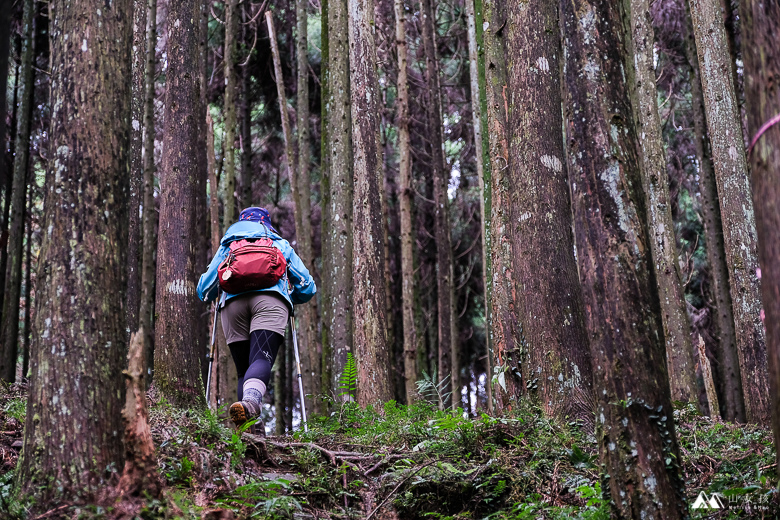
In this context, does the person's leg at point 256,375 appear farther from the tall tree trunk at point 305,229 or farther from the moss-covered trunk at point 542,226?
the tall tree trunk at point 305,229

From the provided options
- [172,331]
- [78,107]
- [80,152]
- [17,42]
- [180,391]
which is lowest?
[180,391]

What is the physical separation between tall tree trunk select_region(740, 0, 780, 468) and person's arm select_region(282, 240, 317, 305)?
14.8ft

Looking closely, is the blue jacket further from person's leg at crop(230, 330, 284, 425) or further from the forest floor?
the forest floor

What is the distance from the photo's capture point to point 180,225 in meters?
7.11

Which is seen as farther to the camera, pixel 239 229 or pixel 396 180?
pixel 396 180

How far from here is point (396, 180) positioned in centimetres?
1969

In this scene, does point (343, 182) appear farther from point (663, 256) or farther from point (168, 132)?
point (663, 256)

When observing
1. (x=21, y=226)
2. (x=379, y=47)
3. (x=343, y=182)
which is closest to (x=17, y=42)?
(x=21, y=226)

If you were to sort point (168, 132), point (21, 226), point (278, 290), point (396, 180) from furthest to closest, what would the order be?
1. point (396, 180)
2. point (21, 226)
3. point (168, 132)
4. point (278, 290)

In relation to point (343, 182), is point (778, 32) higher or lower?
lower

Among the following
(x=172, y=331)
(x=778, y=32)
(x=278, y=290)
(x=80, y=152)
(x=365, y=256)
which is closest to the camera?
(x=778, y=32)

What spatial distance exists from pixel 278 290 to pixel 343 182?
3541 millimetres

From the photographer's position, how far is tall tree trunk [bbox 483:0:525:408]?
6066 mm

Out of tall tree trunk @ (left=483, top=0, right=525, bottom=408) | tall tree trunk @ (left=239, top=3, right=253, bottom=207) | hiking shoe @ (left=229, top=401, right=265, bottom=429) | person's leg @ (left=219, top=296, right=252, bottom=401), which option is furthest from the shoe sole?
tall tree trunk @ (left=239, top=3, right=253, bottom=207)
